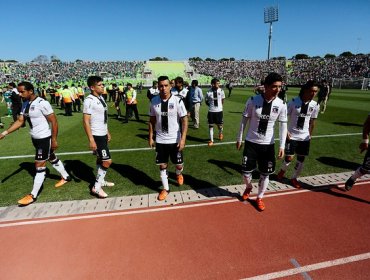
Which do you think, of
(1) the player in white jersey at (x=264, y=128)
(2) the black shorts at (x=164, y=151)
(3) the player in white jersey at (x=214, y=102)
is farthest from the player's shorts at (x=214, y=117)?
(1) the player in white jersey at (x=264, y=128)

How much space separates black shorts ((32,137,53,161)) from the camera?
5.33 meters

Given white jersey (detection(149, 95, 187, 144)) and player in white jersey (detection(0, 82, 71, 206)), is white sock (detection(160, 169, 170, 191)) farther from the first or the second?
player in white jersey (detection(0, 82, 71, 206))

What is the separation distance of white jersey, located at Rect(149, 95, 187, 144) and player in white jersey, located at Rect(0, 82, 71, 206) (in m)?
2.18

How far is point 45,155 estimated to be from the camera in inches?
213

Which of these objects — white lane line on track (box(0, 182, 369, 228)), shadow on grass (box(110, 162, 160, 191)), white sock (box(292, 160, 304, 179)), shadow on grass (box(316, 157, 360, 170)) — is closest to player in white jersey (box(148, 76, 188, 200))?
white lane line on track (box(0, 182, 369, 228))

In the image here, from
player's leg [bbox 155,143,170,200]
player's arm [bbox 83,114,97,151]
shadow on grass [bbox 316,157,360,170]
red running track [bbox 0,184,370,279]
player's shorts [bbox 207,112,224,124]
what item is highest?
player's arm [bbox 83,114,97,151]

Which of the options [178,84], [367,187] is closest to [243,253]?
[367,187]

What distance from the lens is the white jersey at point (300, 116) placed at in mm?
5438

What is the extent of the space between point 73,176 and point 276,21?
57629 mm

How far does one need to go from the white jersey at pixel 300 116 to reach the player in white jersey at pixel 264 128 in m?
1.14

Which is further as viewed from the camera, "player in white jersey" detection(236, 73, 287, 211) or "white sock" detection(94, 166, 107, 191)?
"white sock" detection(94, 166, 107, 191)

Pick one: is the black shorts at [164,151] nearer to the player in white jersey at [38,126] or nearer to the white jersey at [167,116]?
the white jersey at [167,116]

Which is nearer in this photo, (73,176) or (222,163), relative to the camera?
(73,176)

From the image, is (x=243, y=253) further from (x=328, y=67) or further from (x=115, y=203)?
(x=328, y=67)
